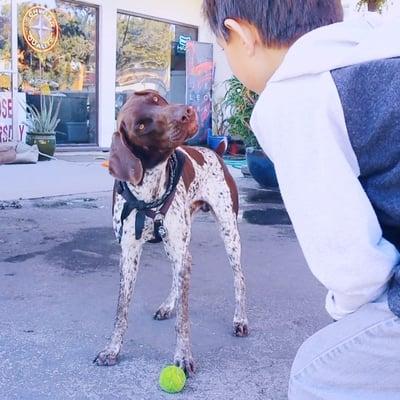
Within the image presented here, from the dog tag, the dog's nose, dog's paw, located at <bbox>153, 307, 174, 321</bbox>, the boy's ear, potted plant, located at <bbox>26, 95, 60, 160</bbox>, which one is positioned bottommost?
dog's paw, located at <bbox>153, 307, 174, 321</bbox>

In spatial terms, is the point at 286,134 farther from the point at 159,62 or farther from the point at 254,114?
the point at 159,62

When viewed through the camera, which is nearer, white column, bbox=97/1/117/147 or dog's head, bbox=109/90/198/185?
dog's head, bbox=109/90/198/185

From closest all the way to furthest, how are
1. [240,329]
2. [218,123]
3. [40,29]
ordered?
[240,329], [40,29], [218,123]

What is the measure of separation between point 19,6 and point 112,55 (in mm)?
2039

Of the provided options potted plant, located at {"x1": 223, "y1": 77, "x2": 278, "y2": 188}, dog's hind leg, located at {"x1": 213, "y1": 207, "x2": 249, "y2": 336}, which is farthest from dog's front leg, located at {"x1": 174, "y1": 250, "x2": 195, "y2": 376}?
A: potted plant, located at {"x1": 223, "y1": 77, "x2": 278, "y2": 188}

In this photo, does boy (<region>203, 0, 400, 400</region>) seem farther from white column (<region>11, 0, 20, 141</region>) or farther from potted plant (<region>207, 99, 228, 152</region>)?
potted plant (<region>207, 99, 228, 152</region>)

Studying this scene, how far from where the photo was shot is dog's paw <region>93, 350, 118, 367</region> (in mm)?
2996

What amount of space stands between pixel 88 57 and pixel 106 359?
31.2 ft

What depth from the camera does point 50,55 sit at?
1109 centimetres

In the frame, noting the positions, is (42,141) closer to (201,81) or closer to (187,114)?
(201,81)

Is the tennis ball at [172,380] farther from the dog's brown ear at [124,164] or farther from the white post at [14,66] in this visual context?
the white post at [14,66]

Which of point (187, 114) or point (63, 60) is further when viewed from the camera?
point (63, 60)

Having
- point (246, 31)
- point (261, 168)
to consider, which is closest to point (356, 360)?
point (246, 31)

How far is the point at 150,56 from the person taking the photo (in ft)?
42.3
